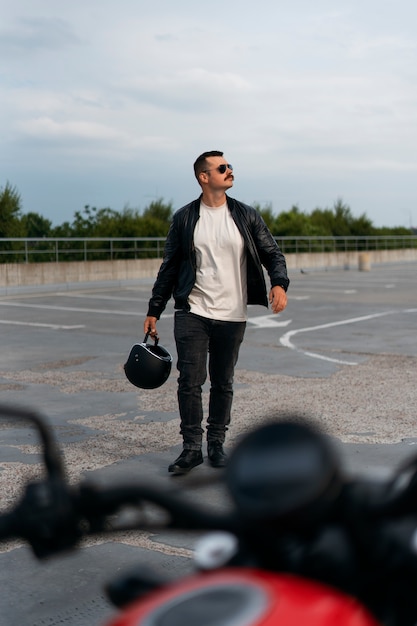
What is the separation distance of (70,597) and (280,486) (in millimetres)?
Result: 2975

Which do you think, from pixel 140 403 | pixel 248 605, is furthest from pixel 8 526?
pixel 140 403

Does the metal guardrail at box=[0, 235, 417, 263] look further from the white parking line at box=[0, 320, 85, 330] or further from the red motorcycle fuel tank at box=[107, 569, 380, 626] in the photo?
the red motorcycle fuel tank at box=[107, 569, 380, 626]

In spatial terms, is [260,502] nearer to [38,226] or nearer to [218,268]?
[218,268]

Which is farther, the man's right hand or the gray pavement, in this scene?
the man's right hand

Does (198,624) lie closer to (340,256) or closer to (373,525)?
(373,525)

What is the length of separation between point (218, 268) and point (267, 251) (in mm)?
354

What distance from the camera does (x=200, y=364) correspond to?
602cm

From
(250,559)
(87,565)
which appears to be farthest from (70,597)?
(250,559)

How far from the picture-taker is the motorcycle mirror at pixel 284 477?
1180 millimetres

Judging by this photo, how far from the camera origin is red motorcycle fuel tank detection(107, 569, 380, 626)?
1.15 m

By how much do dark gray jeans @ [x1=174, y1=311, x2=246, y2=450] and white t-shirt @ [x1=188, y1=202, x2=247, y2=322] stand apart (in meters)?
0.08

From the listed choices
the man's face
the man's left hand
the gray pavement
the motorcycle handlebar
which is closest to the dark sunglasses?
the man's face

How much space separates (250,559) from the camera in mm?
1325

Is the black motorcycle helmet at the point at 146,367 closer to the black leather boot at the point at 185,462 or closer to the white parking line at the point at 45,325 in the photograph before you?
the black leather boot at the point at 185,462
